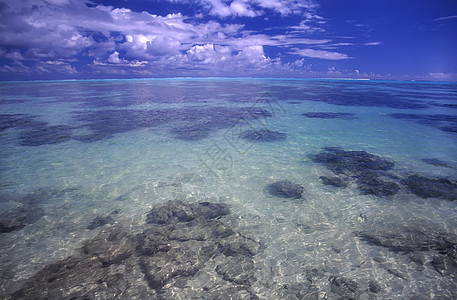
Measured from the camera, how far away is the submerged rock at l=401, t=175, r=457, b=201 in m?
10.4

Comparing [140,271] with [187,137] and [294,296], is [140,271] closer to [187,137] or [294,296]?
[294,296]

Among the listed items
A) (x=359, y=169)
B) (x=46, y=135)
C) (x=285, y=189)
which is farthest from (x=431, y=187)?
(x=46, y=135)

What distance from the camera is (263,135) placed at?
68.3ft

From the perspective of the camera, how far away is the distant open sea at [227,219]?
20.7 feet

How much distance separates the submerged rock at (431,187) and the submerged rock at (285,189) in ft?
18.1

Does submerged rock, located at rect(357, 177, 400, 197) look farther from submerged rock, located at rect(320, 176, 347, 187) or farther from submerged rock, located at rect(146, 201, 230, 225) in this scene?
submerged rock, located at rect(146, 201, 230, 225)

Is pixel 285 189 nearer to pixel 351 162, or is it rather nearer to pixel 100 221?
pixel 351 162

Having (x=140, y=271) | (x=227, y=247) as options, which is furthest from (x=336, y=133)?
(x=140, y=271)

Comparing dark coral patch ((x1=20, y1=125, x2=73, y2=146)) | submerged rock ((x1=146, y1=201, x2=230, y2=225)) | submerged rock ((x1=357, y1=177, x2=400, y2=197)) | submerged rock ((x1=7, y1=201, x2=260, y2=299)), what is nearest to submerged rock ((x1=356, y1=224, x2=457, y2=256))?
submerged rock ((x1=357, y1=177, x2=400, y2=197))

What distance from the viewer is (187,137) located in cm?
1992

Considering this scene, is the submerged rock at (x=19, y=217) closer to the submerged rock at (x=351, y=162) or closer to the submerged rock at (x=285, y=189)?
the submerged rock at (x=285, y=189)

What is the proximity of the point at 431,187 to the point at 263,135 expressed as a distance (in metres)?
12.3

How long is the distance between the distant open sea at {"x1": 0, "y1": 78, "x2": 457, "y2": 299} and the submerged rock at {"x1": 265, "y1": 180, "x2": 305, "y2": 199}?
53 mm

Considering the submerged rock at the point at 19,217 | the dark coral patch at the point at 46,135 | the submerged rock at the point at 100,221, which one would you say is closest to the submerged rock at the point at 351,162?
the submerged rock at the point at 100,221
